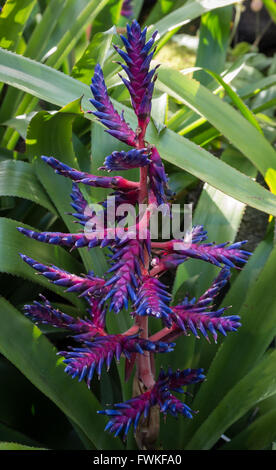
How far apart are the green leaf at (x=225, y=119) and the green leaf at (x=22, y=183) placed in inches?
16.8

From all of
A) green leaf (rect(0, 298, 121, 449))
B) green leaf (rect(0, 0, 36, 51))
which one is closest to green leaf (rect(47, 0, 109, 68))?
green leaf (rect(0, 0, 36, 51))

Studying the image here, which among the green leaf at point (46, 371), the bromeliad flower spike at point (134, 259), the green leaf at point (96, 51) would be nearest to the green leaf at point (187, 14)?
the green leaf at point (96, 51)

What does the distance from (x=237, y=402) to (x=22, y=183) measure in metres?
0.76

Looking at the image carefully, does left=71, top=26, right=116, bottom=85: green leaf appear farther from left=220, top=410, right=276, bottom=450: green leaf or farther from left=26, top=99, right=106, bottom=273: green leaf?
left=220, top=410, right=276, bottom=450: green leaf

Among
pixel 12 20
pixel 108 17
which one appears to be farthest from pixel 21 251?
pixel 108 17

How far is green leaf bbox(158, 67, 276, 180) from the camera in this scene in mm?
1230

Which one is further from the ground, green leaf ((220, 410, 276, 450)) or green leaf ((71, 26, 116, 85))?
green leaf ((71, 26, 116, 85))

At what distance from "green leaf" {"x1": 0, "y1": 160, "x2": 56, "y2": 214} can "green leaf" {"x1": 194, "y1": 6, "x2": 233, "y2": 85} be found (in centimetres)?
91

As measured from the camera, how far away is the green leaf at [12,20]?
57.5 inches

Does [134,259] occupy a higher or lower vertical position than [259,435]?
higher

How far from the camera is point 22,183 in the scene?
1296mm

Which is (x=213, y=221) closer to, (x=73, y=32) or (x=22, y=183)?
(x=22, y=183)
